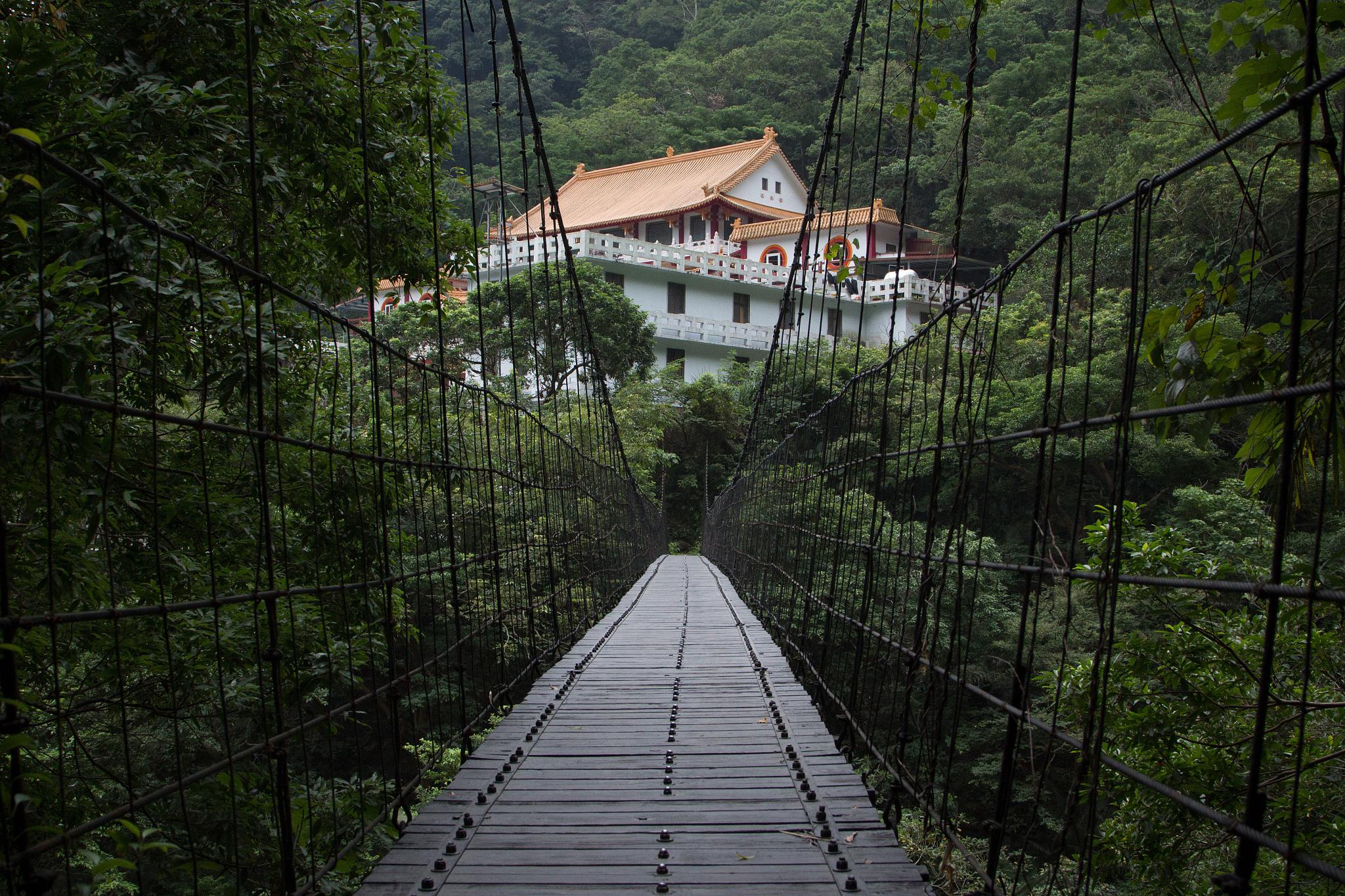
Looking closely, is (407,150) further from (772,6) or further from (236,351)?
(772,6)

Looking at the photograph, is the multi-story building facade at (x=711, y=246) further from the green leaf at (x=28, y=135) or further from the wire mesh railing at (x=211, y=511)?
the green leaf at (x=28, y=135)

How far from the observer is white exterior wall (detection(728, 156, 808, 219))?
21.4 meters

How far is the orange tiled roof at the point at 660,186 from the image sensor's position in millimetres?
20875

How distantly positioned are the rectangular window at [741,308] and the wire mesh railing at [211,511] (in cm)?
1709

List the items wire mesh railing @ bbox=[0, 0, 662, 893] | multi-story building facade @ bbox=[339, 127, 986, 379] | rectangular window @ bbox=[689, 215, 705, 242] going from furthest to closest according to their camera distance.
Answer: rectangular window @ bbox=[689, 215, 705, 242]
multi-story building facade @ bbox=[339, 127, 986, 379]
wire mesh railing @ bbox=[0, 0, 662, 893]

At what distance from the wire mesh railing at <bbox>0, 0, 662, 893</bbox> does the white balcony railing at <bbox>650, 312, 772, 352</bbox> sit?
15451 mm

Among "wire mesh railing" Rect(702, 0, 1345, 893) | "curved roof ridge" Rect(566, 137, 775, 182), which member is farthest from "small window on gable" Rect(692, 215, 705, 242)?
"wire mesh railing" Rect(702, 0, 1345, 893)

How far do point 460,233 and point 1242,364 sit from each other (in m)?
3.09

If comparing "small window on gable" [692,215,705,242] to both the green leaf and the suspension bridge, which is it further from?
the green leaf

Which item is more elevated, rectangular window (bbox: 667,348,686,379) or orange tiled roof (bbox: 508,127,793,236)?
orange tiled roof (bbox: 508,127,793,236)

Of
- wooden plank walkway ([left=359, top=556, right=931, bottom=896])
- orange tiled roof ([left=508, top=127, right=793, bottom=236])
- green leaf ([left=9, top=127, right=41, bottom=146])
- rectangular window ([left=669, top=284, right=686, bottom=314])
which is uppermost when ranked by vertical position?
orange tiled roof ([left=508, top=127, right=793, bottom=236])

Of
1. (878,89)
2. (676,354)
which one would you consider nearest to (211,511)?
(878,89)

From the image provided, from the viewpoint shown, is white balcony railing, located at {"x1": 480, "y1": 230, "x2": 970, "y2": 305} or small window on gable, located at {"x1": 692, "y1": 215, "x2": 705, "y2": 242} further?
small window on gable, located at {"x1": 692, "y1": 215, "x2": 705, "y2": 242}

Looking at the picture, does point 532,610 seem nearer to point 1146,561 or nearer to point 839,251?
point 839,251
